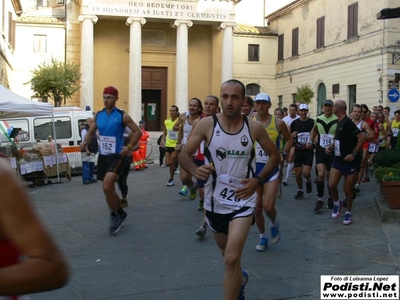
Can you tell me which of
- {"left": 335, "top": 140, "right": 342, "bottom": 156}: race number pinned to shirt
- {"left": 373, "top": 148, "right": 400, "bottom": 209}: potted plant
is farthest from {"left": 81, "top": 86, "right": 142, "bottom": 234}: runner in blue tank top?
{"left": 373, "top": 148, "right": 400, "bottom": 209}: potted plant

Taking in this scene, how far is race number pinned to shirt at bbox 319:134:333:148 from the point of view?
34.3ft

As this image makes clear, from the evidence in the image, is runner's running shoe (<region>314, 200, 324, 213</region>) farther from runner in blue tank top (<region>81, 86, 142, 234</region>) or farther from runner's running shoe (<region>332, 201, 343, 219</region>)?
runner in blue tank top (<region>81, 86, 142, 234</region>)

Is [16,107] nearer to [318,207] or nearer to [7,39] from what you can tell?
[318,207]

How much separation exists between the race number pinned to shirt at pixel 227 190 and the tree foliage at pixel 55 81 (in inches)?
1173

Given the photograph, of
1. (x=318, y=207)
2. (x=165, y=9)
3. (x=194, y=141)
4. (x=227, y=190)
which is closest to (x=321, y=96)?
(x=165, y=9)

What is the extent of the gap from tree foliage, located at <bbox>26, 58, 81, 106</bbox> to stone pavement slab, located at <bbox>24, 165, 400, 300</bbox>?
2282 centimetres

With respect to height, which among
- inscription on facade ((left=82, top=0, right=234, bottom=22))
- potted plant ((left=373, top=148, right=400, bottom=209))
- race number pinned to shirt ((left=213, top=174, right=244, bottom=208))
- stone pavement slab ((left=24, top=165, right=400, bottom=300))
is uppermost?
inscription on facade ((left=82, top=0, right=234, bottom=22))

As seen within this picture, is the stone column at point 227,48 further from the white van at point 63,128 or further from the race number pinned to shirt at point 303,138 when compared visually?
the race number pinned to shirt at point 303,138

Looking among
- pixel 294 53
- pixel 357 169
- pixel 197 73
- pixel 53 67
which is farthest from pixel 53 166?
pixel 294 53

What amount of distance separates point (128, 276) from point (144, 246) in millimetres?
1513

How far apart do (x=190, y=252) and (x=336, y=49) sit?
30.5 meters

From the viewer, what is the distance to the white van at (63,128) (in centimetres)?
1844

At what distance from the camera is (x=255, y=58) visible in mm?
44062

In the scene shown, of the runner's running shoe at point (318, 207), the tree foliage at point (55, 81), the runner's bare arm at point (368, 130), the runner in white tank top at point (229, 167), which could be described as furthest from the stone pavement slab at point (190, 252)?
the tree foliage at point (55, 81)
